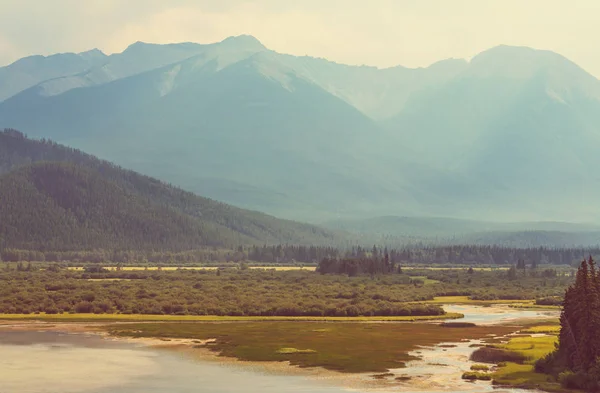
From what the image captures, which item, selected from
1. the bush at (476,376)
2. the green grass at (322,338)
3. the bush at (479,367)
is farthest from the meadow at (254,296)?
the bush at (476,376)

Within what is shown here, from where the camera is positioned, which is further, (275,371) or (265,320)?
(265,320)

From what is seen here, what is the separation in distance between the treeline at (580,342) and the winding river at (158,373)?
5.78 m

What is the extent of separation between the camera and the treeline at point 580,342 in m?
68.6

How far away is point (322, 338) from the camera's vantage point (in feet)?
325

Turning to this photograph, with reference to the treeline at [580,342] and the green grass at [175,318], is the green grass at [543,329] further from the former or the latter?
the treeline at [580,342]

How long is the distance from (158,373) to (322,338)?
81.3 ft

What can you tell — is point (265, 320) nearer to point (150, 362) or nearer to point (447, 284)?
point (150, 362)

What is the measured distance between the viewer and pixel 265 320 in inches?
4825

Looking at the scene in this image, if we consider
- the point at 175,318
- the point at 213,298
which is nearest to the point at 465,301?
the point at 213,298

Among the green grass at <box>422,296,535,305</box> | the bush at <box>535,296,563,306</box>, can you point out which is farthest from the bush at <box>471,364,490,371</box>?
the green grass at <box>422,296,535,305</box>

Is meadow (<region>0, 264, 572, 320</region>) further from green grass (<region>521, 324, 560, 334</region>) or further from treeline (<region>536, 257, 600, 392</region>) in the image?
treeline (<region>536, 257, 600, 392</region>)

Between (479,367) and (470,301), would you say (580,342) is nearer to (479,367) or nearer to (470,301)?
(479,367)

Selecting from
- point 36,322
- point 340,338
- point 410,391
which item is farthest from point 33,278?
point 410,391

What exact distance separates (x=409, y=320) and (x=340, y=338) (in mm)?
25908
